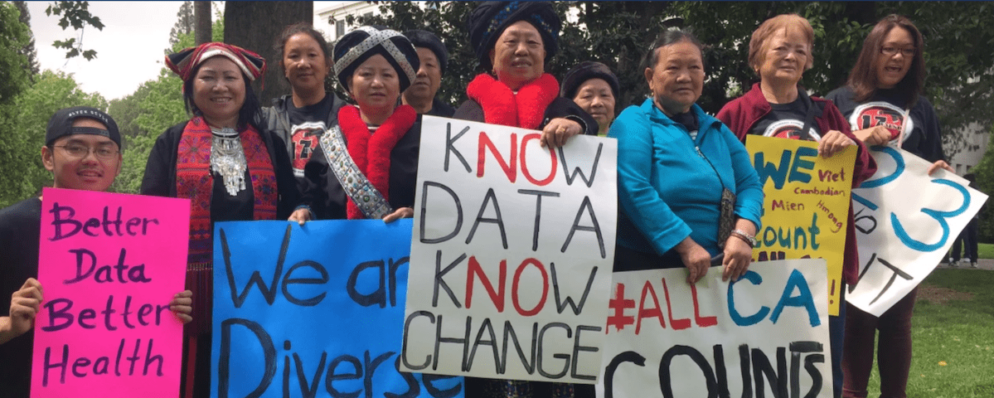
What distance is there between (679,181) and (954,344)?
21.5 feet

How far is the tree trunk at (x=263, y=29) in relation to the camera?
17.4ft

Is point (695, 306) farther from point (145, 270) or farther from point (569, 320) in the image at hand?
point (145, 270)

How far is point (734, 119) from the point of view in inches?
143

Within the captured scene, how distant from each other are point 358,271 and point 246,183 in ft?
1.91

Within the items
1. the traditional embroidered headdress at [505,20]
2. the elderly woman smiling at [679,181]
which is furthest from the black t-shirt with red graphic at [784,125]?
the traditional embroidered headdress at [505,20]

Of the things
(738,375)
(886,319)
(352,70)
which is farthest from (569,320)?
(886,319)

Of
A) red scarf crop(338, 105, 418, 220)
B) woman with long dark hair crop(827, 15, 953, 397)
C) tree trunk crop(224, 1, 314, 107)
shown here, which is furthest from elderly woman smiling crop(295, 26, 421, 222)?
tree trunk crop(224, 1, 314, 107)

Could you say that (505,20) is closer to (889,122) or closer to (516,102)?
(516,102)

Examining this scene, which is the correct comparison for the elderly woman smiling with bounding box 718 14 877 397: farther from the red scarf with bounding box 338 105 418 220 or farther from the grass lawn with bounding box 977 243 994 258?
the grass lawn with bounding box 977 243 994 258

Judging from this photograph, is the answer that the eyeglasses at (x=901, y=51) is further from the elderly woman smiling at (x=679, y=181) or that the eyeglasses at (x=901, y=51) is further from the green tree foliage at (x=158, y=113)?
the green tree foliage at (x=158, y=113)

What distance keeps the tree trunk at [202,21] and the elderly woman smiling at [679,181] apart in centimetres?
1324

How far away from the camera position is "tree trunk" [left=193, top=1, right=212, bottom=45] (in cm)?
1464

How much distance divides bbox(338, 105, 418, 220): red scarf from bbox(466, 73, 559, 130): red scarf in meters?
0.30

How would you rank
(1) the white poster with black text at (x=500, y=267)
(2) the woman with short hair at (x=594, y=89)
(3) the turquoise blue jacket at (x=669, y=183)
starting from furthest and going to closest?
(2) the woman with short hair at (x=594, y=89)
(3) the turquoise blue jacket at (x=669, y=183)
(1) the white poster with black text at (x=500, y=267)
